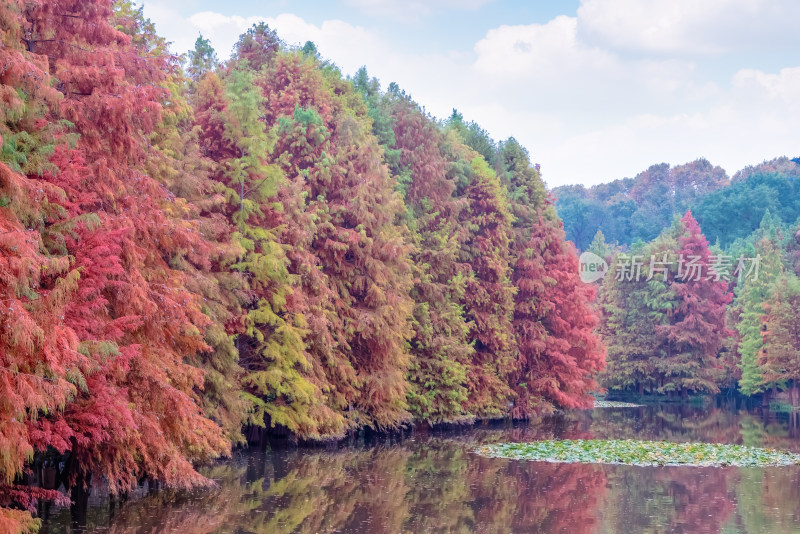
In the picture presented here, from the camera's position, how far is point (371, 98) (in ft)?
151

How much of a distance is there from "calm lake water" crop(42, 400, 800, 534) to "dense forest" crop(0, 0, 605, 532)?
1060 mm

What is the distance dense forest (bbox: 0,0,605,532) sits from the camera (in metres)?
15.6

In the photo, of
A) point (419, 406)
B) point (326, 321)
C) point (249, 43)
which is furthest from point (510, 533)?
point (249, 43)

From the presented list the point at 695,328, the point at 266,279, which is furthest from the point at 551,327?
the point at 266,279

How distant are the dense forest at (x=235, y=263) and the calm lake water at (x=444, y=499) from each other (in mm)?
1060

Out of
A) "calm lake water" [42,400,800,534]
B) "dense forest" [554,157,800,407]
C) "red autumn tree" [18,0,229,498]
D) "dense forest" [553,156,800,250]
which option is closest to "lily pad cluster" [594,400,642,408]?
"dense forest" [554,157,800,407]

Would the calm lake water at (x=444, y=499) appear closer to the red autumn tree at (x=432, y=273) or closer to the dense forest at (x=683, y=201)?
the red autumn tree at (x=432, y=273)

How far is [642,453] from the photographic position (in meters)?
30.8

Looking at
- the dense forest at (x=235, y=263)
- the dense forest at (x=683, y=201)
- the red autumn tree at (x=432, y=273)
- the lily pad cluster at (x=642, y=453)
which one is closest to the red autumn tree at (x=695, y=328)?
the dense forest at (x=235, y=263)

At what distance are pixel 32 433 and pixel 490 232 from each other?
33.4 meters

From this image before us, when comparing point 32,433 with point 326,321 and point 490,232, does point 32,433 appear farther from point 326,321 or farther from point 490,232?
point 490,232

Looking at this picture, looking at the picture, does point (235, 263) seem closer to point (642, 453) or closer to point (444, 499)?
point (444, 499)

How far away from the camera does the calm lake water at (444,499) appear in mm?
18469

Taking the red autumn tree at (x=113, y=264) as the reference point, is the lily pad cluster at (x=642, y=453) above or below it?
below
